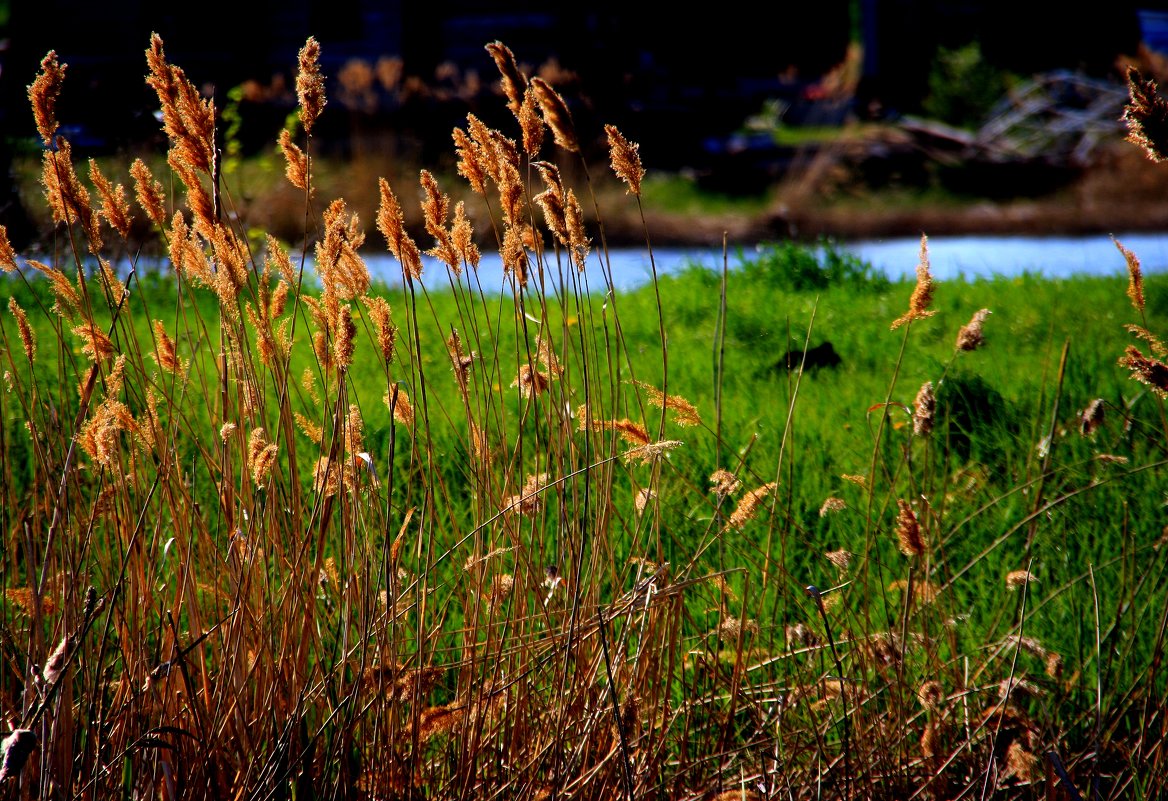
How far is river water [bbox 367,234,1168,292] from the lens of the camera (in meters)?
5.45

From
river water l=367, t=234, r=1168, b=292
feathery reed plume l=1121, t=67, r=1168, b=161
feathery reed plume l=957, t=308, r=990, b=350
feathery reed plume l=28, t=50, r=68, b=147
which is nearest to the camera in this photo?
feathery reed plume l=1121, t=67, r=1168, b=161

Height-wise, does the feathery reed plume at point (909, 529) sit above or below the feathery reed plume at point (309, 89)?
below

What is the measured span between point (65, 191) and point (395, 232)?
16.6 inches

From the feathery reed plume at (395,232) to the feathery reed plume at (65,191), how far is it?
1.20 ft

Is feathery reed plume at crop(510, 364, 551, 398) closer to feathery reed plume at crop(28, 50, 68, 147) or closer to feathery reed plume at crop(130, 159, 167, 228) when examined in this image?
feathery reed plume at crop(130, 159, 167, 228)

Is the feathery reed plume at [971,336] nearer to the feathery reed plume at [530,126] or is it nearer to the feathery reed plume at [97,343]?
the feathery reed plume at [530,126]

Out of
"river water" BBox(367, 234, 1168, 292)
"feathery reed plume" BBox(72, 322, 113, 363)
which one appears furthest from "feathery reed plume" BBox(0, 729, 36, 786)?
"river water" BBox(367, 234, 1168, 292)

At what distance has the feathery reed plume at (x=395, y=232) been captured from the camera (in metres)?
1.46

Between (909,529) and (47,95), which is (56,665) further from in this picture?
(909,529)

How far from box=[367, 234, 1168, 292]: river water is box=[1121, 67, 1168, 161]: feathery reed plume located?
3388mm

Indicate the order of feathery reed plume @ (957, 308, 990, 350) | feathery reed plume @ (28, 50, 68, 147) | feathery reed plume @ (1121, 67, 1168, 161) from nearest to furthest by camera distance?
feathery reed plume @ (1121, 67, 1168, 161) < feathery reed plume @ (28, 50, 68, 147) < feathery reed plume @ (957, 308, 990, 350)

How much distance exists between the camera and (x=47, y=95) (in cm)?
146

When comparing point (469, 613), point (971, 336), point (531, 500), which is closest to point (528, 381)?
point (531, 500)

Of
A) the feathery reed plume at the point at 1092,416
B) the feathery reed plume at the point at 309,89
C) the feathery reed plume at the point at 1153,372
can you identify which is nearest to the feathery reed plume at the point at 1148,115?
the feathery reed plume at the point at 1153,372
